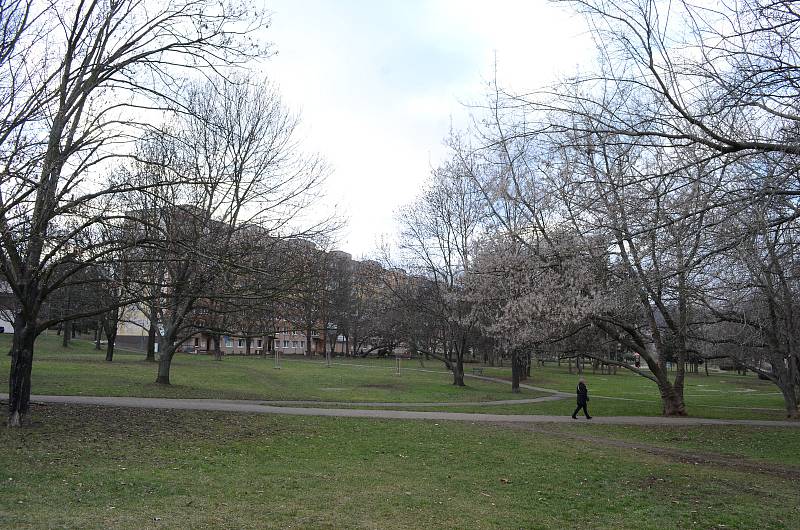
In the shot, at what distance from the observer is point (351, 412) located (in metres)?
18.6

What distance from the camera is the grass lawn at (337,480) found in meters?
7.20

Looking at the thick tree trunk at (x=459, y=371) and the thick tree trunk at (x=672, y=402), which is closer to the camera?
the thick tree trunk at (x=672, y=402)

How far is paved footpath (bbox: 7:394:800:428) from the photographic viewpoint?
56.1ft

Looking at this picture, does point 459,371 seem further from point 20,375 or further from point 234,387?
point 20,375

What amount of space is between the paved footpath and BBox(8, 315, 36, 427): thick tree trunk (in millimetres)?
3775

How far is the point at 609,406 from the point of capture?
27469mm

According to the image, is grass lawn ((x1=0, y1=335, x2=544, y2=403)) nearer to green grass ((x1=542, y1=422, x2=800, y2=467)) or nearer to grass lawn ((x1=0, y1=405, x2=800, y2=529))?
grass lawn ((x1=0, y1=405, x2=800, y2=529))

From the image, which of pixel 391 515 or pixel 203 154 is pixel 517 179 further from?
pixel 203 154

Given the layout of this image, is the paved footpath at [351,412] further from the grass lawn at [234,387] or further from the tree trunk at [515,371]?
the tree trunk at [515,371]

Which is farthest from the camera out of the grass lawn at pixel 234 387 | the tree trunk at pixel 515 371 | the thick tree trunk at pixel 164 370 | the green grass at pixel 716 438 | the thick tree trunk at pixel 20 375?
the tree trunk at pixel 515 371

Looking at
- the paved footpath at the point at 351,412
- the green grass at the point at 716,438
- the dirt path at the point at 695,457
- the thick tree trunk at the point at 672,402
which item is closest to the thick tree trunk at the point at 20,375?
the paved footpath at the point at 351,412

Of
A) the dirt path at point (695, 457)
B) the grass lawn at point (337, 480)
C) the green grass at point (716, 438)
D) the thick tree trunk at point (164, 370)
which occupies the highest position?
the thick tree trunk at point (164, 370)

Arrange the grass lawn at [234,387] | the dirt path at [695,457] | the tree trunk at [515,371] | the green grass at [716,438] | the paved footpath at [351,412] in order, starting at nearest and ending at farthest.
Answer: the dirt path at [695,457]
the green grass at [716,438]
the paved footpath at [351,412]
the grass lawn at [234,387]
the tree trunk at [515,371]

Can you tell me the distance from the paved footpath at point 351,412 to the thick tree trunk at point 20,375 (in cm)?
378
